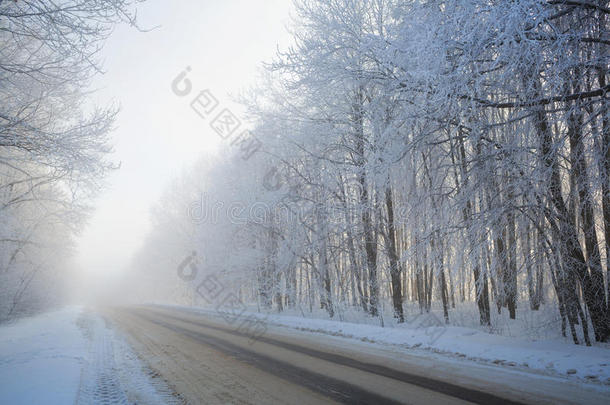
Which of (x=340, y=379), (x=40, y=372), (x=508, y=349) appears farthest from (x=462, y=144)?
(x=40, y=372)

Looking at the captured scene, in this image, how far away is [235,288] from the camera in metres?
A: 24.0

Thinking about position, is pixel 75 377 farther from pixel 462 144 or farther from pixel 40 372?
pixel 462 144

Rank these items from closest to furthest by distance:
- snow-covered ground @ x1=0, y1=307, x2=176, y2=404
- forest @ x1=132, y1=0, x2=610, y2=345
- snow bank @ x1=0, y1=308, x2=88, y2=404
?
snow bank @ x1=0, y1=308, x2=88, y2=404, snow-covered ground @ x1=0, y1=307, x2=176, y2=404, forest @ x1=132, y1=0, x2=610, y2=345

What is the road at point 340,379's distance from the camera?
4430 mm

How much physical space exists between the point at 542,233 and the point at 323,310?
45.0 feet

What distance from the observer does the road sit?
4430 mm

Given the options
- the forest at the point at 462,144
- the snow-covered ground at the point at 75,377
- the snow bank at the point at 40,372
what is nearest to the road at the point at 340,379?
the snow-covered ground at the point at 75,377

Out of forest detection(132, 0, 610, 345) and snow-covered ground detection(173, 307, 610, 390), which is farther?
forest detection(132, 0, 610, 345)

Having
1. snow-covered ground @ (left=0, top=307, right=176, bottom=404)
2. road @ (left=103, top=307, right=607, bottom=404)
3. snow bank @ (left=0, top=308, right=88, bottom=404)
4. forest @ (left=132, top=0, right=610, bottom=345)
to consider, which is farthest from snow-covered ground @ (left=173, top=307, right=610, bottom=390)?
snow bank @ (left=0, top=308, right=88, bottom=404)

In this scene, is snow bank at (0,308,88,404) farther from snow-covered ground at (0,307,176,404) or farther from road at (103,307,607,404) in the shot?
road at (103,307,607,404)

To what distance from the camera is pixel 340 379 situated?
541 cm

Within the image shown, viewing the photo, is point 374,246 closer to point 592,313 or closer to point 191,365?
point 592,313

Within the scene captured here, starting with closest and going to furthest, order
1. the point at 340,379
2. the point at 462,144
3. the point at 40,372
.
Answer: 1. the point at 340,379
2. the point at 40,372
3. the point at 462,144

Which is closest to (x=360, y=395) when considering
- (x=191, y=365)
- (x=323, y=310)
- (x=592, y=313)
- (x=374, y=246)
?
(x=191, y=365)
